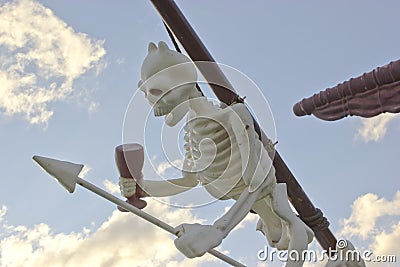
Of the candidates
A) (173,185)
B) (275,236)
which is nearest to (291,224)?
(275,236)

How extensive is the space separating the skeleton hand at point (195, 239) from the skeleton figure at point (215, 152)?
0.08 meters

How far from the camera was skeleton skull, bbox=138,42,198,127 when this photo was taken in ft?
8.42

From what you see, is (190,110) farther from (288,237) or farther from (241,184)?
(288,237)

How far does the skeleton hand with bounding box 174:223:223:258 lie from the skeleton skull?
54 centimetres

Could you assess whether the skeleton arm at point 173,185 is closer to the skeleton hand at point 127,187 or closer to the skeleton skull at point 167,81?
the skeleton hand at point 127,187

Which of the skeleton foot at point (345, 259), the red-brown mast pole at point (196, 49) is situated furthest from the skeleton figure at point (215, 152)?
the red-brown mast pole at point (196, 49)

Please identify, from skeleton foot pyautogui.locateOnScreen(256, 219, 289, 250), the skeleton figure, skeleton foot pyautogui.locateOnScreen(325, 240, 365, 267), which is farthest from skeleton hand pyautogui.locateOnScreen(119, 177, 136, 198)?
skeleton foot pyautogui.locateOnScreen(325, 240, 365, 267)

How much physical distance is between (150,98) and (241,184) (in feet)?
1.70

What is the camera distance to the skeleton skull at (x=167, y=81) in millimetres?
2566

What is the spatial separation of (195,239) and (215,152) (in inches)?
20.6

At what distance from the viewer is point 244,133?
8.28ft

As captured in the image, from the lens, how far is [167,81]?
2.58 m

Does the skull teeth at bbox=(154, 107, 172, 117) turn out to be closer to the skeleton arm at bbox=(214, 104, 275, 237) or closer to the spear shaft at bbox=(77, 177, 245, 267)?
the skeleton arm at bbox=(214, 104, 275, 237)

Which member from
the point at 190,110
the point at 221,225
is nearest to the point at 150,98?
the point at 190,110
